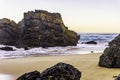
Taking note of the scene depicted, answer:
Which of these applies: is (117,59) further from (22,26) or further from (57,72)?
(22,26)

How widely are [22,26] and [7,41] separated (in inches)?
94.6

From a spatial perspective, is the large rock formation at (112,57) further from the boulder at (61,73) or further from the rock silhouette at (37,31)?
the rock silhouette at (37,31)

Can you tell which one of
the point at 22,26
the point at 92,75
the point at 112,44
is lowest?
the point at 92,75

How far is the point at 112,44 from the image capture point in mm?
11680

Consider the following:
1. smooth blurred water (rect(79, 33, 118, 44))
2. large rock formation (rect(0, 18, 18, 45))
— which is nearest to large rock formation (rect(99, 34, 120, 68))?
large rock formation (rect(0, 18, 18, 45))

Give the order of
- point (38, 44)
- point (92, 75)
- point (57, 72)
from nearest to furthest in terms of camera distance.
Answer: point (57, 72)
point (92, 75)
point (38, 44)

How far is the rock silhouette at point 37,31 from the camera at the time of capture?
34.2m

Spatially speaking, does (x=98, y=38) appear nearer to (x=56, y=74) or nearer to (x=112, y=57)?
(x=112, y=57)

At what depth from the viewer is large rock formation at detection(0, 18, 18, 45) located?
34812mm

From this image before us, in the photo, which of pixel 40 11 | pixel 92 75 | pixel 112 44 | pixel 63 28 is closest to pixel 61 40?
pixel 63 28

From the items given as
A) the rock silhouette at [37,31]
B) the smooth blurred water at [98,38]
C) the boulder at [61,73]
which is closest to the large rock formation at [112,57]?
the boulder at [61,73]

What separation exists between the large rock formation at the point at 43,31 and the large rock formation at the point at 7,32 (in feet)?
3.04

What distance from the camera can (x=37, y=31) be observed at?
115 feet

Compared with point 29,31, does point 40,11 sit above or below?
above
